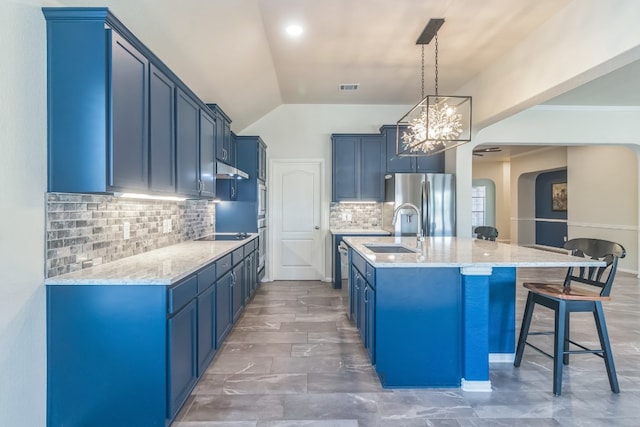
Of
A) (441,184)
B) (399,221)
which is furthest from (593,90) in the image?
(399,221)

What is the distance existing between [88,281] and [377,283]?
176cm

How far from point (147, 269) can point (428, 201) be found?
12.6 feet

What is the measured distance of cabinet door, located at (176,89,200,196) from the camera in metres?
2.68

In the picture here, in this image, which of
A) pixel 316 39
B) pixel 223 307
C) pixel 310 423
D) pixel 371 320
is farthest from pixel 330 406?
pixel 316 39

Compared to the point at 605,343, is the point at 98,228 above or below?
above

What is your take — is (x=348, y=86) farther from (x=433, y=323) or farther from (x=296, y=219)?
(x=433, y=323)

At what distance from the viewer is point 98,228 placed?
2291 millimetres

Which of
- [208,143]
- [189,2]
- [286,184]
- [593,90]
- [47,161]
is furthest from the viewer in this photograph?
[286,184]

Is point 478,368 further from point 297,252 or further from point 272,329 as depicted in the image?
point 297,252

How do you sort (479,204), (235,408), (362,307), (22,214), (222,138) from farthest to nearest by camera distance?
(479,204)
(222,138)
(362,307)
(235,408)
(22,214)

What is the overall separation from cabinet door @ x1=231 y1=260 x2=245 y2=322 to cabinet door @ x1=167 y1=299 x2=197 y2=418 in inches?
43.1

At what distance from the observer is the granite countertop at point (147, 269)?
6.08 feet

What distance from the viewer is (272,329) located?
3.57 m

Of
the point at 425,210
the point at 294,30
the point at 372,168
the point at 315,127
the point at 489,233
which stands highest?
the point at 294,30
